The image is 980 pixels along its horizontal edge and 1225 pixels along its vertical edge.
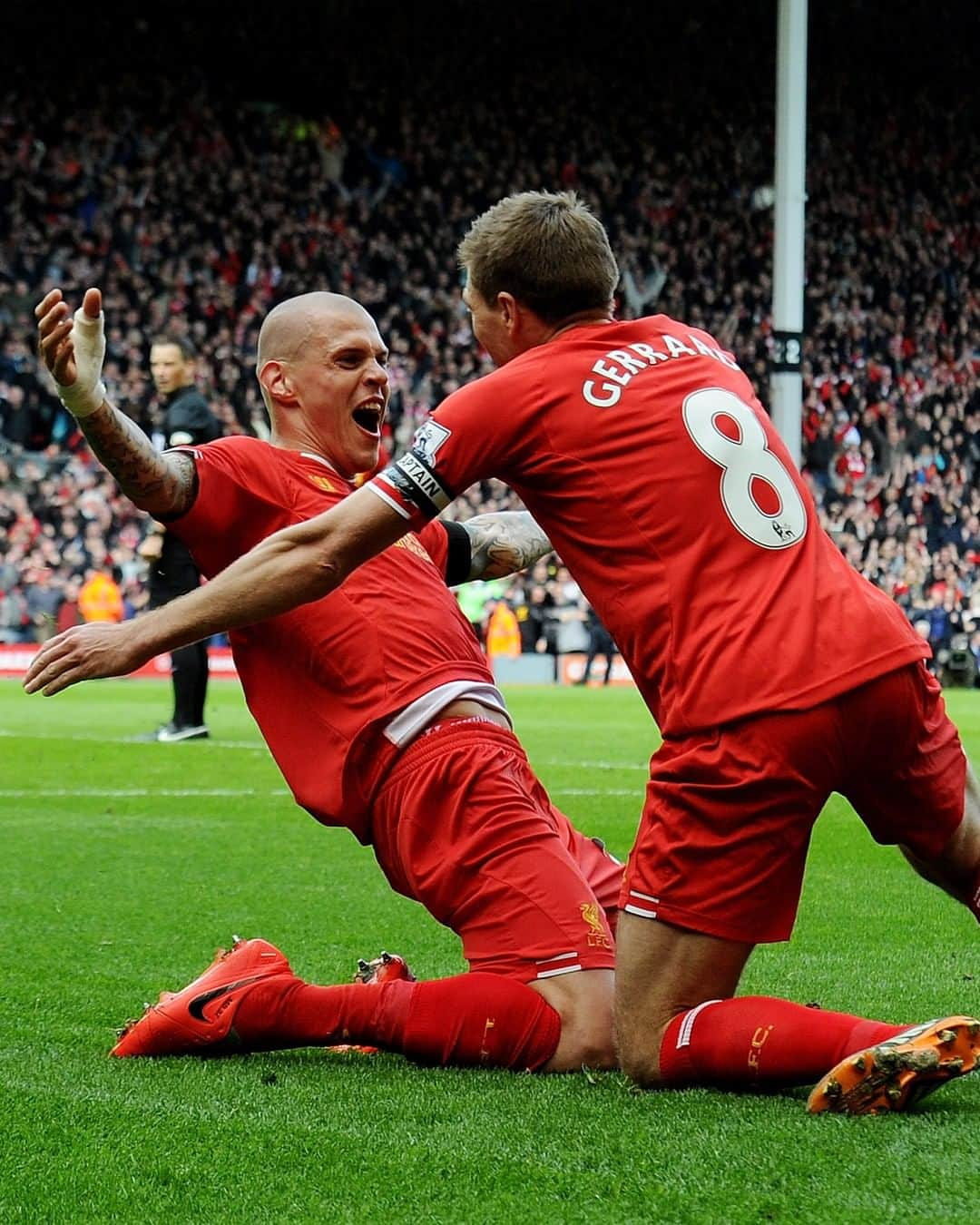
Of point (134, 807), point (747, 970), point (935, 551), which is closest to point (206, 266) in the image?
point (935, 551)

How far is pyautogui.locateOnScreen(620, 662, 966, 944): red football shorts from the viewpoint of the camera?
3.15 meters

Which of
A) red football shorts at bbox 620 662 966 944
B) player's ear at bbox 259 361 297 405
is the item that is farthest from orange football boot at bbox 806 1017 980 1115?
player's ear at bbox 259 361 297 405

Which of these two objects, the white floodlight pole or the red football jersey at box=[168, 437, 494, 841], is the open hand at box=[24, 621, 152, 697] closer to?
the red football jersey at box=[168, 437, 494, 841]

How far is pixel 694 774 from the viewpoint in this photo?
318cm

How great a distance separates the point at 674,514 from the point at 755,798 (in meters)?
0.54

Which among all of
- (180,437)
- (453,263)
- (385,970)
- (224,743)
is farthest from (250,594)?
Answer: (453,263)

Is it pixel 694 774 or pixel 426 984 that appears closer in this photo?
pixel 694 774

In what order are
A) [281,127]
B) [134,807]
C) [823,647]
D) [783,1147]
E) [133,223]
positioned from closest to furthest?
[783,1147], [823,647], [134,807], [133,223], [281,127]

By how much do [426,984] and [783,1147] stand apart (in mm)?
989

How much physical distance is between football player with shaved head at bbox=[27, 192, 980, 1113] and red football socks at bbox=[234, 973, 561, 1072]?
0.85 ft

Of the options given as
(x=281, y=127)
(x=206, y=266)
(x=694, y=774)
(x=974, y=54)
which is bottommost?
(x=694, y=774)

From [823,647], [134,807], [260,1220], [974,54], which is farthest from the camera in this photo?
[974,54]

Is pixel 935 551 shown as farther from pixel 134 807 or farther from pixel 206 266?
pixel 134 807

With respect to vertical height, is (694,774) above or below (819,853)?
above
